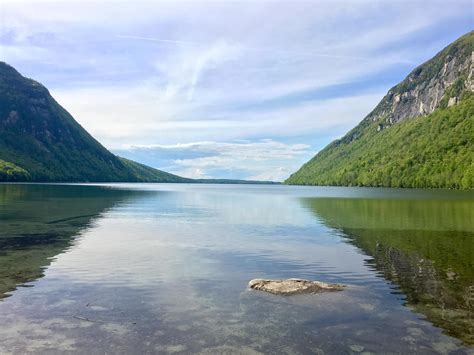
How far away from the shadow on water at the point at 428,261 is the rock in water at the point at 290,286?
15.4ft

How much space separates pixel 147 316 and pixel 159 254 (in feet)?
64.5

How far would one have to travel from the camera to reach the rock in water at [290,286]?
26.1 metres

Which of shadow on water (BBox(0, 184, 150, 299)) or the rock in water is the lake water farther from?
the rock in water

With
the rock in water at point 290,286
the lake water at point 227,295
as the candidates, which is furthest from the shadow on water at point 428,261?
the rock in water at point 290,286

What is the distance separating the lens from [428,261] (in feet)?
121

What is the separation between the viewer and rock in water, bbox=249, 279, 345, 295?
85.5ft

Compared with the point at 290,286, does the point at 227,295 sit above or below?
below

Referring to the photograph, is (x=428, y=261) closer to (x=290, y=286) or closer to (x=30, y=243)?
(x=290, y=286)

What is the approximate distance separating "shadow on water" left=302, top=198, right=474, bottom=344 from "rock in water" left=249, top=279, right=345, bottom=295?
15.4 feet

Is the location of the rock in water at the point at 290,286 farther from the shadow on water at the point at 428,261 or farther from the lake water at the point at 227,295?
the shadow on water at the point at 428,261

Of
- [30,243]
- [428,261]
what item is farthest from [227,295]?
[30,243]

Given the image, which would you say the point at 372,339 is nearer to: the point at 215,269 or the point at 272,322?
the point at 272,322

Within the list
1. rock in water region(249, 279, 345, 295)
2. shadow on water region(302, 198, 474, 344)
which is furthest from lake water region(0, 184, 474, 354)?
rock in water region(249, 279, 345, 295)

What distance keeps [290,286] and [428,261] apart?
55.8ft
